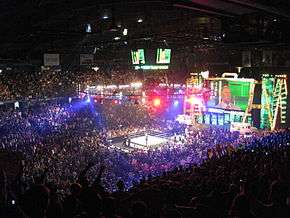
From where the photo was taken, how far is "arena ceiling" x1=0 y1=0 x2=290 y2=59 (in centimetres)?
834

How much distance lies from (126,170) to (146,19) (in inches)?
248

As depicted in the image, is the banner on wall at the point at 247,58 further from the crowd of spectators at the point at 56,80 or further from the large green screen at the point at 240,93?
the crowd of spectators at the point at 56,80

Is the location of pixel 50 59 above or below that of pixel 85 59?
below

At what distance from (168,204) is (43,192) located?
9.99ft

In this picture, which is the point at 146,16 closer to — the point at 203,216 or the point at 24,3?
the point at 24,3

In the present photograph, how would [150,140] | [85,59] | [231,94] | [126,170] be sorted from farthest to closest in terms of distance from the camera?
[231,94]
[150,140]
[85,59]
[126,170]

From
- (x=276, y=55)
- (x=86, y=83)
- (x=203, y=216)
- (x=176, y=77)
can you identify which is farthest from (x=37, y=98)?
(x=203, y=216)

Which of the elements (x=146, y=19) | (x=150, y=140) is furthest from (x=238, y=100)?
(x=146, y=19)

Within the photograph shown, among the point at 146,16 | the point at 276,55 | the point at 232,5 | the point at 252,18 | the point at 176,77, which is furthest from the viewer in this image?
the point at 176,77

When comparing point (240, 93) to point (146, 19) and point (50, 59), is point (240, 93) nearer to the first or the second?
point (146, 19)

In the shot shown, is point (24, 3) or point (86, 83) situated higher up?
point (24, 3)

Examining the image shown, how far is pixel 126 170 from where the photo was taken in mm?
15055

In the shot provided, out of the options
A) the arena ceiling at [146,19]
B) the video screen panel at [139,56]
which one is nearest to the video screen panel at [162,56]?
the video screen panel at [139,56]

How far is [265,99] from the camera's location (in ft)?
77.6
